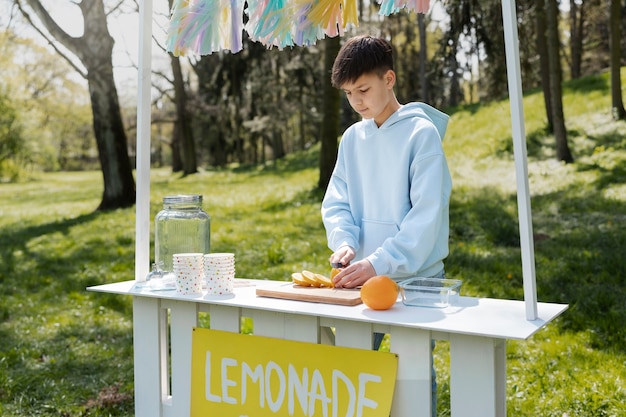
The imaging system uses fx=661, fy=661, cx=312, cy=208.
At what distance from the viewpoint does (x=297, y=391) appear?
91.3 inches

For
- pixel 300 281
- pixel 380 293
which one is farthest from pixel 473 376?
pixel 300 281

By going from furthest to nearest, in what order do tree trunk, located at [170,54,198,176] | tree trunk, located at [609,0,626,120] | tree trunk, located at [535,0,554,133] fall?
tree trunk, located at [170,54,198,176], tree trunk, located at [609,0,626,120], tree trunk, located at [535,0,554,133]

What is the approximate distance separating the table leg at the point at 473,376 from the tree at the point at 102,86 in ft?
35.7

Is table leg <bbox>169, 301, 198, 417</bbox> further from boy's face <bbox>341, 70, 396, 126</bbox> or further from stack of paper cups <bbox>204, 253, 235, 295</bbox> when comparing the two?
boy's face <bbox>341, 70, 396, 126</bbox>

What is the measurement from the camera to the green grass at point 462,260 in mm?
4258

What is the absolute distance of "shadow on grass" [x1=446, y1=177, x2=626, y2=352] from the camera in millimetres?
5219

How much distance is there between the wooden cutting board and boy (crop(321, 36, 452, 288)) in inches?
2.7

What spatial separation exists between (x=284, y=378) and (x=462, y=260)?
4662 mm

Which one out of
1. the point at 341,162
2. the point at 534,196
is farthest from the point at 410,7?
the point at 534,196

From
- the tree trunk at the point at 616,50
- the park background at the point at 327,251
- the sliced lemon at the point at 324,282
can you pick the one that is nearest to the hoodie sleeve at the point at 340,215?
the sliced lemon at the point at 324,282

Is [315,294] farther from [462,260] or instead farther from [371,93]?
[462,260]

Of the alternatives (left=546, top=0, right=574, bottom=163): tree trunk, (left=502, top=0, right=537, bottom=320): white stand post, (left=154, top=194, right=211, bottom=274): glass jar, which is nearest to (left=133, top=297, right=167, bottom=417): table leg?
(left=154, top=194, right=211, bottom=274): glass jar

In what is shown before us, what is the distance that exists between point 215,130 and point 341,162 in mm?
24200

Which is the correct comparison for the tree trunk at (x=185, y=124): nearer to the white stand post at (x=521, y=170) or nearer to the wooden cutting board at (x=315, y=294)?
the wooden cutting board at (x=315, y=294)
